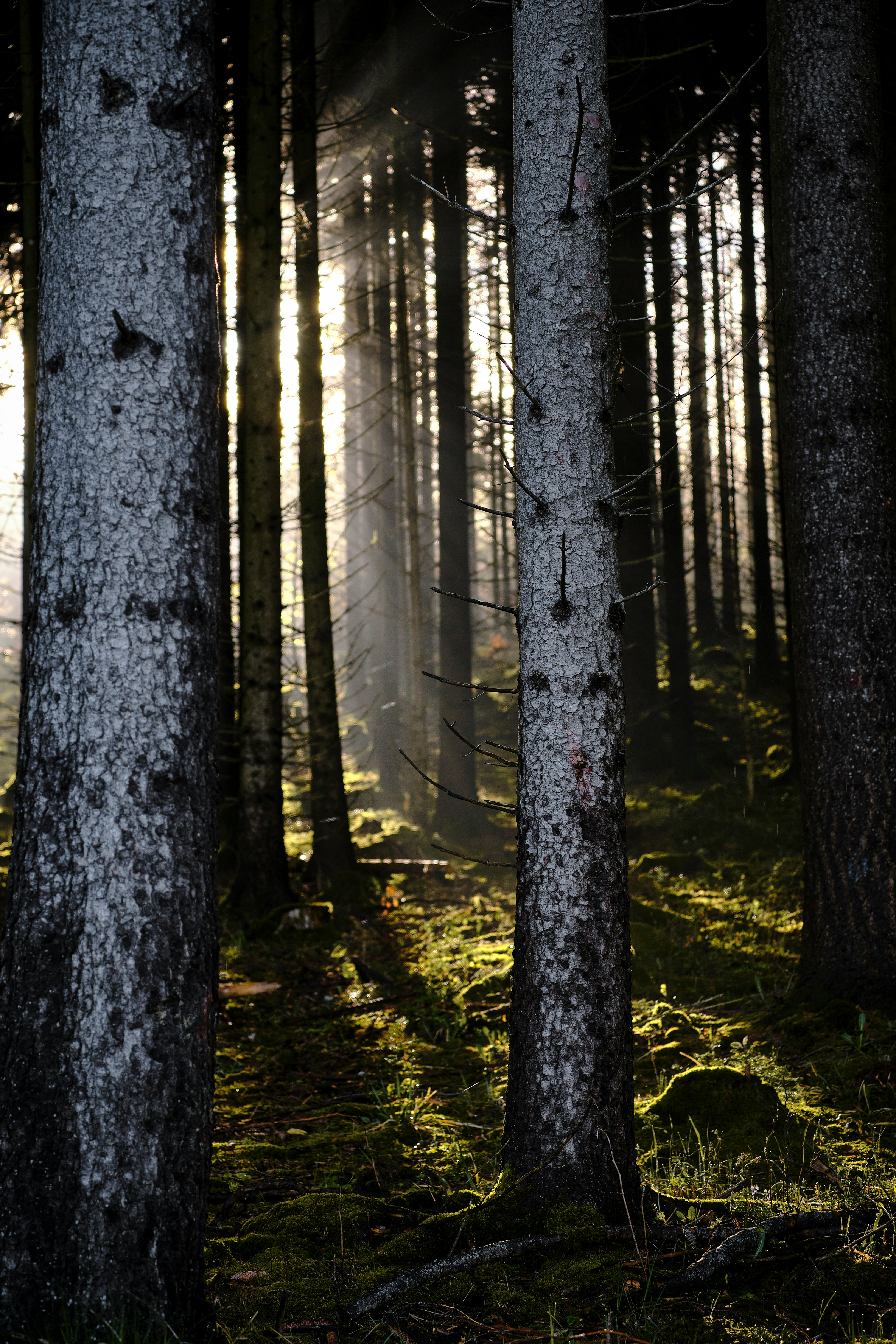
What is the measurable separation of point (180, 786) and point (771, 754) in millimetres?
12756

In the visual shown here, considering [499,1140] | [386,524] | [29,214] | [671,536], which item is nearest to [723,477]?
[671,536]

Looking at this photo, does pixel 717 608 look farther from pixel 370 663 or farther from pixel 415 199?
pixel 415 199

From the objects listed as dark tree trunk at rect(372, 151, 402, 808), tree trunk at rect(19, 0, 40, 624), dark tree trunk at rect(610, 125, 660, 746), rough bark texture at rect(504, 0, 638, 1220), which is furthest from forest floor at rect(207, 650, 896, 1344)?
dark tree trunk at rect(372, 151, 402, 808)

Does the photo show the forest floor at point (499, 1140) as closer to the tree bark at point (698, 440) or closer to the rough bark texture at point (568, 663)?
the rough bark texture at point (568, 663)

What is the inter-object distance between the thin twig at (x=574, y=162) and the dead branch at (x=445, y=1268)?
3743mm

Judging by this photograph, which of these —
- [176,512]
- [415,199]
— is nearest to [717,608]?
[415,199]

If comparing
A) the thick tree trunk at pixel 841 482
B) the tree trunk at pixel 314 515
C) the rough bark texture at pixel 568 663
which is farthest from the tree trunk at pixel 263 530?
the rough bark texture at pixel 568 663

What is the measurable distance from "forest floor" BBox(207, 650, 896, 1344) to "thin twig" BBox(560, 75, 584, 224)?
3712 millimetres

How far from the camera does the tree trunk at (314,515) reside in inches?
362

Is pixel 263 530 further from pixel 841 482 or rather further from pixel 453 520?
pixel 453 520

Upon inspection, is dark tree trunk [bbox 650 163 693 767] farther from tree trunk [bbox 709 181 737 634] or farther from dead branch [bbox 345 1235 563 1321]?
dead branch [bbox 345 1235 563 1321]

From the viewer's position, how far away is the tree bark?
13.4m

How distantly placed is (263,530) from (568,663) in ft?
18.8

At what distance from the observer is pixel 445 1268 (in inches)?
107
